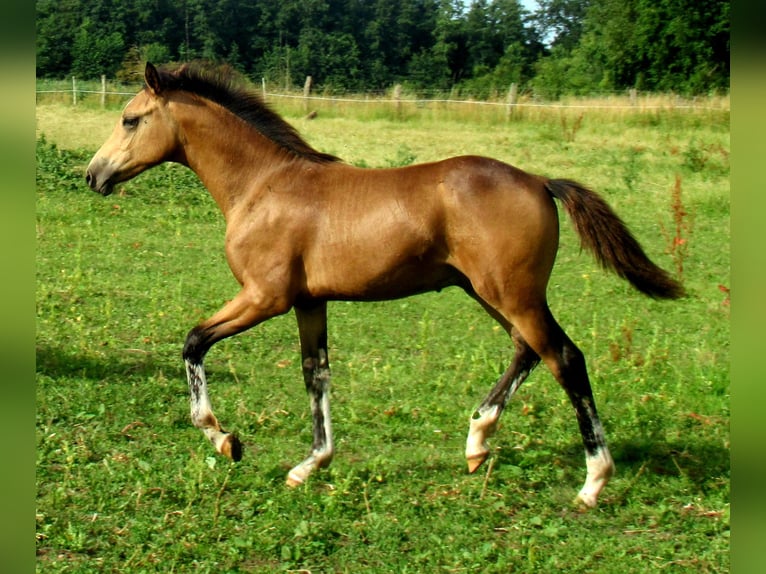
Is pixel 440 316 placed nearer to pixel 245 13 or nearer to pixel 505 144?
pixel 505 144

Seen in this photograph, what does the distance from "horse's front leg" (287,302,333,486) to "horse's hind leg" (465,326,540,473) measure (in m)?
0.81

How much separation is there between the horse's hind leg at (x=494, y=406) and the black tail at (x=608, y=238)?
68cm

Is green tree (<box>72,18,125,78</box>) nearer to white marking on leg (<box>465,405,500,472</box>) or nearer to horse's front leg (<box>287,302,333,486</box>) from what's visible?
horse's front leg (<box>287,302,333,486</box>)

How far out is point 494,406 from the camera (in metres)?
5.00

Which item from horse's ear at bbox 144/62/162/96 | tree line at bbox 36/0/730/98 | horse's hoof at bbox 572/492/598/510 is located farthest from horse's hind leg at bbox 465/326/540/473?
tree line at bbox 36/0/730/98

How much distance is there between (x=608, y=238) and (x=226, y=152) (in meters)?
2.19

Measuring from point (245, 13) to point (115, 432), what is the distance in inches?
1886

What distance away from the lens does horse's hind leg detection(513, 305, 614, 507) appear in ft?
14.8

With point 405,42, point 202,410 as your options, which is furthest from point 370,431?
point 405,42

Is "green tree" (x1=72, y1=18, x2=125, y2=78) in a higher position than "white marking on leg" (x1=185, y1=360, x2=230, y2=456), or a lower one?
higher

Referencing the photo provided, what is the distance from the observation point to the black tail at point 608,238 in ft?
15.4

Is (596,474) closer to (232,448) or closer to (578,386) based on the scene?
(578,386)

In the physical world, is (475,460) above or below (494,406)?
below

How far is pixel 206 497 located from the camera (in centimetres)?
451
